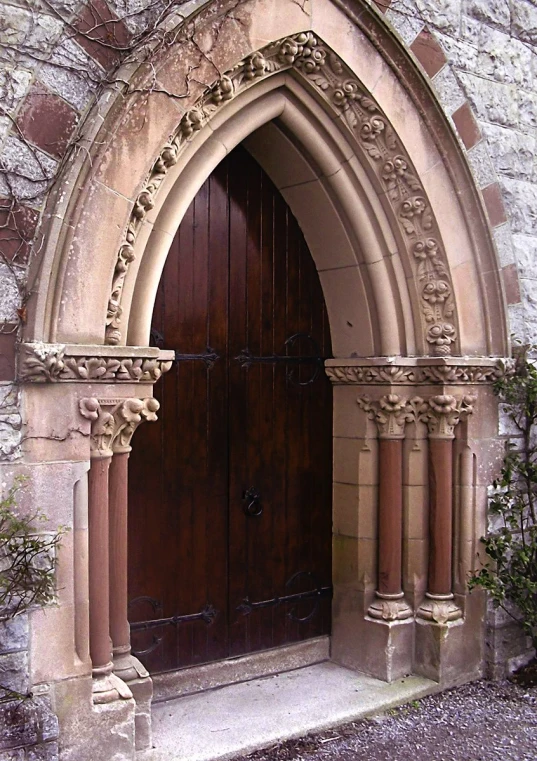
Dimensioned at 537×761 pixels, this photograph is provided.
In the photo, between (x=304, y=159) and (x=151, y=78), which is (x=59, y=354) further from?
(x=304, y=159)

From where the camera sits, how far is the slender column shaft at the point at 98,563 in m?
2.98

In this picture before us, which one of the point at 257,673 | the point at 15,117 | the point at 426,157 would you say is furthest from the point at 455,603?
Result: the point at 15,117

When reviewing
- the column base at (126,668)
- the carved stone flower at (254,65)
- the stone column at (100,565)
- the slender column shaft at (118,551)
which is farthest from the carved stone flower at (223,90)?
the column base at (126,668)

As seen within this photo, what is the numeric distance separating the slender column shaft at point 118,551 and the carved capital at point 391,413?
4.88ft

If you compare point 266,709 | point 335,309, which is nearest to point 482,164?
point 335,309

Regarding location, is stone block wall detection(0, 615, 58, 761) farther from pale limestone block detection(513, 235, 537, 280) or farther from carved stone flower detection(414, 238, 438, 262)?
pale limestone block detection(513, 235, 537, 280)

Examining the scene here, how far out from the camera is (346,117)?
3.80 meters

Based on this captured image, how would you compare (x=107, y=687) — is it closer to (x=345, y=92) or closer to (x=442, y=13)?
(x=345, y=92)

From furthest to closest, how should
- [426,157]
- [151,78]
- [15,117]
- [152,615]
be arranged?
1. [426,157]
2. [152,615]
3. [151,78]
4. [15,117]

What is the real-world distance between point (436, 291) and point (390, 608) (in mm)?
1656

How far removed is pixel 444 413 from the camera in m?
4.05

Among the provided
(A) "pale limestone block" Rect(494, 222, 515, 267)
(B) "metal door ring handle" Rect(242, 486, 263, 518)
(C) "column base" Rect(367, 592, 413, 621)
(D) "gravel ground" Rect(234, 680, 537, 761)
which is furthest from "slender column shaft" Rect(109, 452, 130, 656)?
(A) "pale limestone block" Rect(494, 222, 515, 267)

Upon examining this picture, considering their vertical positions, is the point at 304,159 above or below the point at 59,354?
above

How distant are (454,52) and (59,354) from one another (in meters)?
2.66
